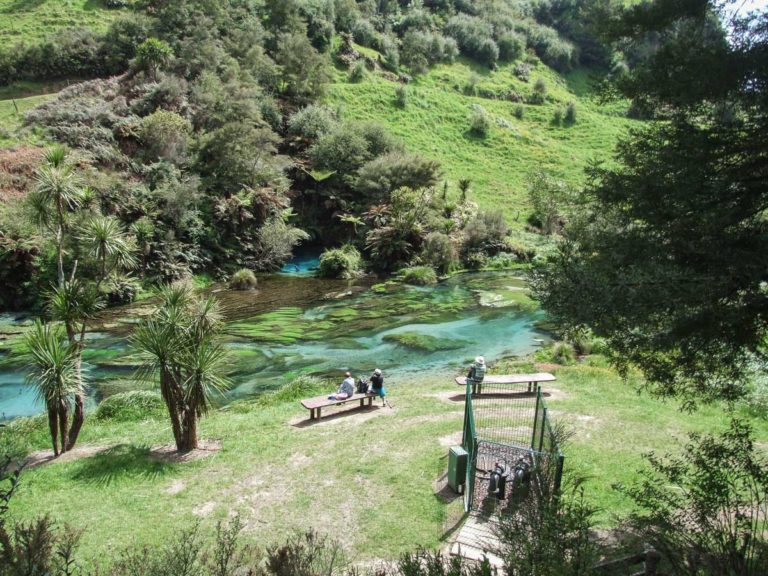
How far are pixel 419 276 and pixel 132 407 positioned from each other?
769 inches

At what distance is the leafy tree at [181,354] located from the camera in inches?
479

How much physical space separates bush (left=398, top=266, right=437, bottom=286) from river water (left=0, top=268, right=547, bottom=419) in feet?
3.61

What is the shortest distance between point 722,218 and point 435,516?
268 inches

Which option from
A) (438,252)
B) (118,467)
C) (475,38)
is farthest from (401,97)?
(118,467)

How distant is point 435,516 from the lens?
9547mm

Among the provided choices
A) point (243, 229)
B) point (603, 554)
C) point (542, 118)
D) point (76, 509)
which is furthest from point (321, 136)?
point (603, 554)

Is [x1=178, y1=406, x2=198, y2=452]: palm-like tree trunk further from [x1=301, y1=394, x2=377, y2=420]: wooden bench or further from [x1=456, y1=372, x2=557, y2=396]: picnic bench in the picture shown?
[x1=456, y1=372, x2=557, y2=396]: picnic bench

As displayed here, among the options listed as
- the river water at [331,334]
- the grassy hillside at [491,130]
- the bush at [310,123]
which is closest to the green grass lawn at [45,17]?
the bush at [310,123]

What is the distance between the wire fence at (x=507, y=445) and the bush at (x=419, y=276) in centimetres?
1650

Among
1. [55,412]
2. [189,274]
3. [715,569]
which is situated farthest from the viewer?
[189,274]

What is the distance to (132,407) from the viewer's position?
16.7 meters

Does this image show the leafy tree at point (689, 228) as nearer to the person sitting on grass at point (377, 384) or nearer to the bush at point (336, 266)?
the person sitting on grass at point (377, 384)

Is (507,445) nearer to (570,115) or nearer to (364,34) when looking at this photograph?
(570,115)

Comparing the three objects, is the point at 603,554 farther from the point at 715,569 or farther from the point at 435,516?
the point at 435,516
